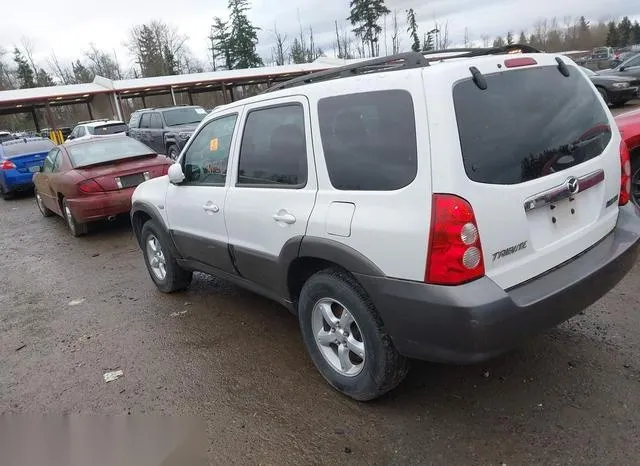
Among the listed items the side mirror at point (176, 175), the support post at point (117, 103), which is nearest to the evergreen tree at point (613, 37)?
the support post at point (117, 103)

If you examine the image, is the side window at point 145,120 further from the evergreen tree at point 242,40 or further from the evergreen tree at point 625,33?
the evergreen tree at point 625,33

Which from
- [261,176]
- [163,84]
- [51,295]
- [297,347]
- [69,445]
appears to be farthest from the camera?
[163,84]

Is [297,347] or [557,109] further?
[297,347]

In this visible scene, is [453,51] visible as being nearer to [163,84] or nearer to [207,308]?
[207,308]

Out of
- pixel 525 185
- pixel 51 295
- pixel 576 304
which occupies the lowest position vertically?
pixel 51 295

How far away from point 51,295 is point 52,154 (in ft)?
14.6

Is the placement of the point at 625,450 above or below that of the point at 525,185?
below

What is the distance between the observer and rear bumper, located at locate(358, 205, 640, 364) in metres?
2.33

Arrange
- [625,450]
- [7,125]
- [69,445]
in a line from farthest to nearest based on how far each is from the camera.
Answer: [7,125]
[69,445]
[625,450]

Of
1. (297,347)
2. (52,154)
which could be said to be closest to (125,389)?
(297,347)

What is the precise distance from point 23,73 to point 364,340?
88076 mm

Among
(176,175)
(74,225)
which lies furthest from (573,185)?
(74,225)

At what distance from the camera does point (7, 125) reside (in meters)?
62.6

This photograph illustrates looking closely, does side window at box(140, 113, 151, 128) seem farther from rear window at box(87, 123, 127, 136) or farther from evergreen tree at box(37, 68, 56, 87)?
evergreen tree at box(37, 68, 56, 87)
